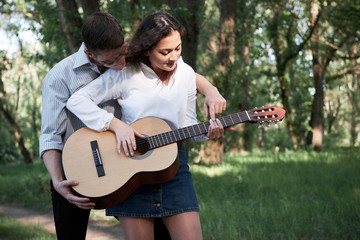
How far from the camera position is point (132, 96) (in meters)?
2.57

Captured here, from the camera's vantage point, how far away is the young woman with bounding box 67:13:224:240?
251 centimetres

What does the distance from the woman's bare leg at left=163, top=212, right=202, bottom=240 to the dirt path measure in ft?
11.6

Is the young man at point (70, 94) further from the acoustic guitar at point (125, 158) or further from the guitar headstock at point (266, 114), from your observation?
the guitar headstock at point (266, 114)

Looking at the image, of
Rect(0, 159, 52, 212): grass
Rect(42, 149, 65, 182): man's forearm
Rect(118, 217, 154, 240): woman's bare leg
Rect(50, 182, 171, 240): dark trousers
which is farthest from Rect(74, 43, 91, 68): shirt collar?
Rect(0, 159, 52, 212): grass

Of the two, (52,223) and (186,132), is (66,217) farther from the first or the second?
(52,223)

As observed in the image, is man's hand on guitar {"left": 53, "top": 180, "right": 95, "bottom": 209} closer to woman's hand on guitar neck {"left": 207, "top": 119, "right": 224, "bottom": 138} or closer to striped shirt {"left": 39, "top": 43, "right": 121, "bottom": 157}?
striped shirt {"left": 39, "top": 43, "right": 121, "bottom": 157}

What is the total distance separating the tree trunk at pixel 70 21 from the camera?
725 centimetres

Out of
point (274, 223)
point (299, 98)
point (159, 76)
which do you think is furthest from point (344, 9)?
point (299, 98)

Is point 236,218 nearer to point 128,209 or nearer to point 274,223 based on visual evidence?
point 274,223

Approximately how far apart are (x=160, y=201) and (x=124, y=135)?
18.1 inches

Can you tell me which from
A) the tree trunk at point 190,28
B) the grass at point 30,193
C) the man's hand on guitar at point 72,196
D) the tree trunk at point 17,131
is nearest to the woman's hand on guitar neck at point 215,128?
the man's hand on guitar at point 72,196

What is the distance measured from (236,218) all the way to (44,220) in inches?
143

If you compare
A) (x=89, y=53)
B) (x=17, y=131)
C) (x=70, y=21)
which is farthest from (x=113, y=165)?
(x=17, y=131)

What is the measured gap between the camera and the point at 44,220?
736cm
